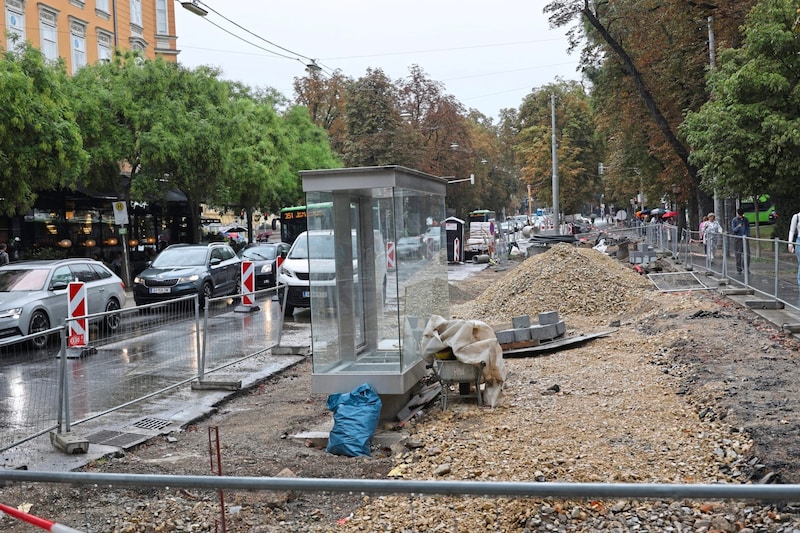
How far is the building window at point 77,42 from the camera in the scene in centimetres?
3469

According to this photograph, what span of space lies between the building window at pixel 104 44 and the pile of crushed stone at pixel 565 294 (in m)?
25.0

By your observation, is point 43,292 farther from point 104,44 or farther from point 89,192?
point 104,44

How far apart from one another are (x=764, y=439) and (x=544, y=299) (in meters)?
11.0

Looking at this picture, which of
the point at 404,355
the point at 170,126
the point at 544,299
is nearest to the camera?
the point at 404,355

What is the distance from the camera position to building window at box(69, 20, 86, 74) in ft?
114

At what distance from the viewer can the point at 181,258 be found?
22.0 metres

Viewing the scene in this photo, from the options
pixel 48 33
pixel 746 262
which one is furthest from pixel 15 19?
pixel 746 262

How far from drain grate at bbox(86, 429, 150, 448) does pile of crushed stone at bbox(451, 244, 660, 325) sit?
924cm

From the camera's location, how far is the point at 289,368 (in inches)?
492

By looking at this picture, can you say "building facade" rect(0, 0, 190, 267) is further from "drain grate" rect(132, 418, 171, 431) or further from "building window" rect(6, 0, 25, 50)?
"drain grate" rect(132, 418, 171, 431)

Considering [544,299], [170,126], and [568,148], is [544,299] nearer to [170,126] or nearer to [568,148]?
[170,126]

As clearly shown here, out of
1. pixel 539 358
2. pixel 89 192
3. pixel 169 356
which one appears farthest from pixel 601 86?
pixel 169 356

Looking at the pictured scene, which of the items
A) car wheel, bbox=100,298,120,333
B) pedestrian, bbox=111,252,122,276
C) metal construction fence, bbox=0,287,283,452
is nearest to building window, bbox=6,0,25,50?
pedestrian, bbox=111,252,122,276

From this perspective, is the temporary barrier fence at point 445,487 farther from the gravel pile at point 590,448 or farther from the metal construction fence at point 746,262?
the metal construction fence at point 746,262
